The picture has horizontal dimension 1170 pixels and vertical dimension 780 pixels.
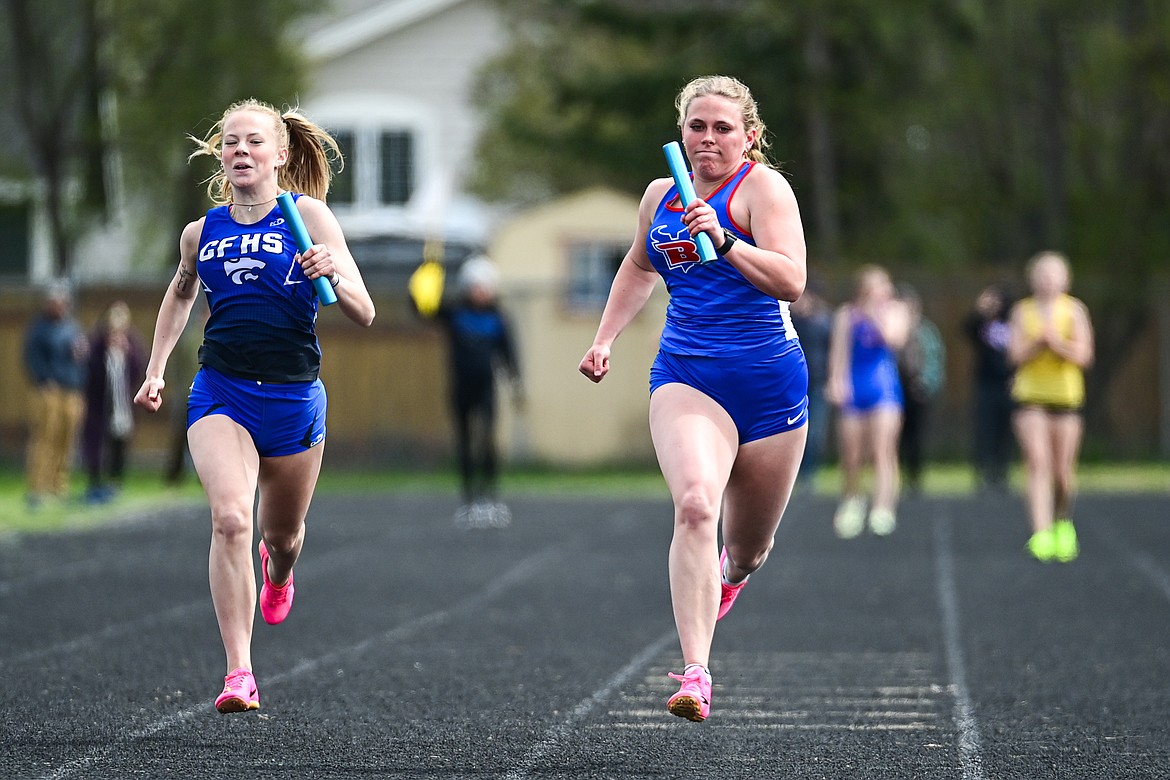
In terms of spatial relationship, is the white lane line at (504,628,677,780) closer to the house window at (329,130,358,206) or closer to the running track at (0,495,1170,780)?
the running track at (0,495,1170,780)

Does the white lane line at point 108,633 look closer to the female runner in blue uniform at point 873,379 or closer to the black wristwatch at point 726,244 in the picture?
the black wristwatch at point 726,244

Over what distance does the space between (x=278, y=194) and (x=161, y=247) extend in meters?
23.6

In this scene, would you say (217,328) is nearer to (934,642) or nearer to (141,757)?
(141,757)

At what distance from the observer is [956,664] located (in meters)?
8.46

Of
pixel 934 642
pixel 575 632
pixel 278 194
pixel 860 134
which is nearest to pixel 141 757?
pixel 278 194

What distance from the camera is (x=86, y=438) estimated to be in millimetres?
19000

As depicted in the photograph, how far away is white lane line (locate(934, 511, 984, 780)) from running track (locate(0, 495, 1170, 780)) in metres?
0.02

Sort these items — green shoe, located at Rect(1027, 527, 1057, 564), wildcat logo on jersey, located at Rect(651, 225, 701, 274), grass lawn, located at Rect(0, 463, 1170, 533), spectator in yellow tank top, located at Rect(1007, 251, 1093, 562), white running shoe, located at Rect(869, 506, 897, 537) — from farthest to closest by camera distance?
1. grass lawn, located at Rect(0, 463, 1170, 533)
2. white running shoe, located at Rect(869, 506, 897, 537)
3. green shoe, located at Rect(1027, 527, 1057, 564)
4. spectator in yellow tank top, located at Rect(1007, 251, 1093, 562)
5. wildcat logo on jersey, located at Rect(651, 225, 701, 274)

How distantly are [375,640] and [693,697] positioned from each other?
12.1ft

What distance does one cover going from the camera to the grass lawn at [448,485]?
58.7ft

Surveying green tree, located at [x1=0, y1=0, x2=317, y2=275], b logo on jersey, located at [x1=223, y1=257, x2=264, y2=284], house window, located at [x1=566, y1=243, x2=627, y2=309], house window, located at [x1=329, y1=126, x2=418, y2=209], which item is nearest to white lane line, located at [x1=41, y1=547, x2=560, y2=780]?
b logo on jersey, located at [x1=223, y1=257, x2=264, y2=284]

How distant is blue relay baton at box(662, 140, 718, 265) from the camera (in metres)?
6.06

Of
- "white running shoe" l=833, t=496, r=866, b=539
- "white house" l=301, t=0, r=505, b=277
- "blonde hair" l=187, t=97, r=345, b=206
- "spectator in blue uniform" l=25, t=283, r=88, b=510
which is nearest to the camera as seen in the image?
"blonde hair" l=187, t=97, r=345, b=206

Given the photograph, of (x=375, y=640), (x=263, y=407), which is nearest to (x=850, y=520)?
(x=375, y=640)
